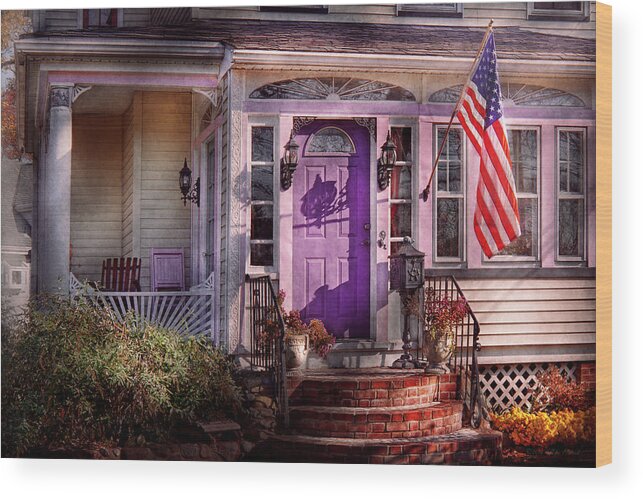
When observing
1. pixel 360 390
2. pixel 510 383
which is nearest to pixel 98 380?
pixel 360 390

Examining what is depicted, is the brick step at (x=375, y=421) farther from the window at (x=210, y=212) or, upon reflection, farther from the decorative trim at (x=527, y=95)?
the decorative trim at (x=527, y=95)

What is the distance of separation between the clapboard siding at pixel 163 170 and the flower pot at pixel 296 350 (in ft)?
3.45

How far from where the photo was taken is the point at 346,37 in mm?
7684

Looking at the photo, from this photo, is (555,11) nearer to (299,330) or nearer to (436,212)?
(436,212)

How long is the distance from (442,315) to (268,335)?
4.49 feet

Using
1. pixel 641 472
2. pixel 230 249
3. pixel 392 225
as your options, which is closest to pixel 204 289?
pixel 230 249

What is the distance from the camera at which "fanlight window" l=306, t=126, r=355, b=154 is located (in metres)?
7.75

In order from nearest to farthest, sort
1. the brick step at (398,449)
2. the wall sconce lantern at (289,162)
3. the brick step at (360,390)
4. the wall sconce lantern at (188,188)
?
the brick step at (398,449), the brick step at (360,390), the wall sconce lantern at (289,162), the wall sconce lantern at (188,188)

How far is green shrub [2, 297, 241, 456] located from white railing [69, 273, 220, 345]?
7cm

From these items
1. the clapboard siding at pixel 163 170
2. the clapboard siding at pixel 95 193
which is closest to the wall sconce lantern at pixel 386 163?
the clapboard siding at pixel 163 170

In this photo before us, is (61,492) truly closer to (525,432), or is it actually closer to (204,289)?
(204,289)

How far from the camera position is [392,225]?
7.73 meters

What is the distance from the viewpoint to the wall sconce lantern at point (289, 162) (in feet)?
25.2

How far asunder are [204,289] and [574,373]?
2933mm
